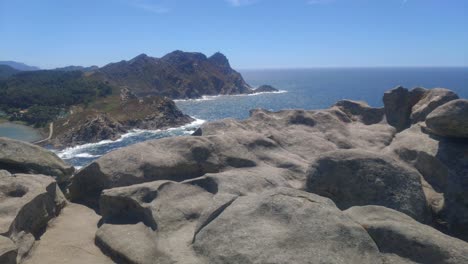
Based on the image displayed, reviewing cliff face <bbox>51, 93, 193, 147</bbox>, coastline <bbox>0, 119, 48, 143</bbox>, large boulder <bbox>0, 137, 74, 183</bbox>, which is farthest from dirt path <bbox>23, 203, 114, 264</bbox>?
coastline <bbox>0, 119, 48, 143</bbox>

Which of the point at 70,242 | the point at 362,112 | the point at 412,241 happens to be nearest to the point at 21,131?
the point at 362,112

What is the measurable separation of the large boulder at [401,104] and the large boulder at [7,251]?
25.9 meters

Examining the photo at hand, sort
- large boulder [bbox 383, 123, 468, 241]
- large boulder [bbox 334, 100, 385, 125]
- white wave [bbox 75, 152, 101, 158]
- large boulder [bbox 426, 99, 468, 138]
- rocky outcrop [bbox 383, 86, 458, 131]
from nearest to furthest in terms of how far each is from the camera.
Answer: large boulder [bbox 383, 123, 468, 241], large boulder [bbox 426, 99, 468, 138], rocky outcrop [bbox 383, 86, 458, 131], large boulder [bbox 334, 100, 385, 125], white wave [bbox 75, 152, 101, 158]

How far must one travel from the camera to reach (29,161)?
22.2m

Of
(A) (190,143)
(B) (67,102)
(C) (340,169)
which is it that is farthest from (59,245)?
(B) (67,102)

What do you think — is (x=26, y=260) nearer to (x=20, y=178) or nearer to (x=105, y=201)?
(x=105, y=201)

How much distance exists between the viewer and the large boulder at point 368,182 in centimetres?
1784

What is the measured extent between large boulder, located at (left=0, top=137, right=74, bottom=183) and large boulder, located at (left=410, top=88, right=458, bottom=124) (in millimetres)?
21056

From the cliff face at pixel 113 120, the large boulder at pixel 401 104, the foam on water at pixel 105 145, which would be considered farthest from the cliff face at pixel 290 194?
the cliff face at pixel 113 120

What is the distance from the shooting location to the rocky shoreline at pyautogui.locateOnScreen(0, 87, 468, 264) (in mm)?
12539

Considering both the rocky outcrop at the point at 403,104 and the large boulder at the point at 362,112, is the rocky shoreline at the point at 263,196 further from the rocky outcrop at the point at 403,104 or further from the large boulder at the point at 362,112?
the large boulder at the point at 362,112

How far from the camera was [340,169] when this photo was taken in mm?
18609

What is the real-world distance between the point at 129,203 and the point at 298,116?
17.0 meters

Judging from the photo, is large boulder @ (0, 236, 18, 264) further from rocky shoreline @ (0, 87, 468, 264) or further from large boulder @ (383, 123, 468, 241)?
large boulder @ (383, 123, 468, 241)
